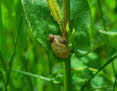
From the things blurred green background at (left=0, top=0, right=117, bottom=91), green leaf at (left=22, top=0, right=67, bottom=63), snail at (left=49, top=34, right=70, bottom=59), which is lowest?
blurred green background at (left=0, top=0, right=117, bottom=91)

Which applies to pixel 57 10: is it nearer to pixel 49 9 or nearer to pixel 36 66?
pixel 49 9

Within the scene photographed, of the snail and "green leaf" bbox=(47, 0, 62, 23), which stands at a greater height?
"green leaf" bbox=(47, 0, 62, 23)

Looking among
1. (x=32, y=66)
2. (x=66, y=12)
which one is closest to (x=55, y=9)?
(x=66, y=12)

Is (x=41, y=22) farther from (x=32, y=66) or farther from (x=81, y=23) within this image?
(x=32, y=66)

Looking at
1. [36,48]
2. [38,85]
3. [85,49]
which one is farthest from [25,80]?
[85,49]

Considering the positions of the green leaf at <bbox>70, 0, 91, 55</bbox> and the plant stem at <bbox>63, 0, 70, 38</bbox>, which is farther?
the green leaf at <bbox>70, 0, 91, 55</bbox>
